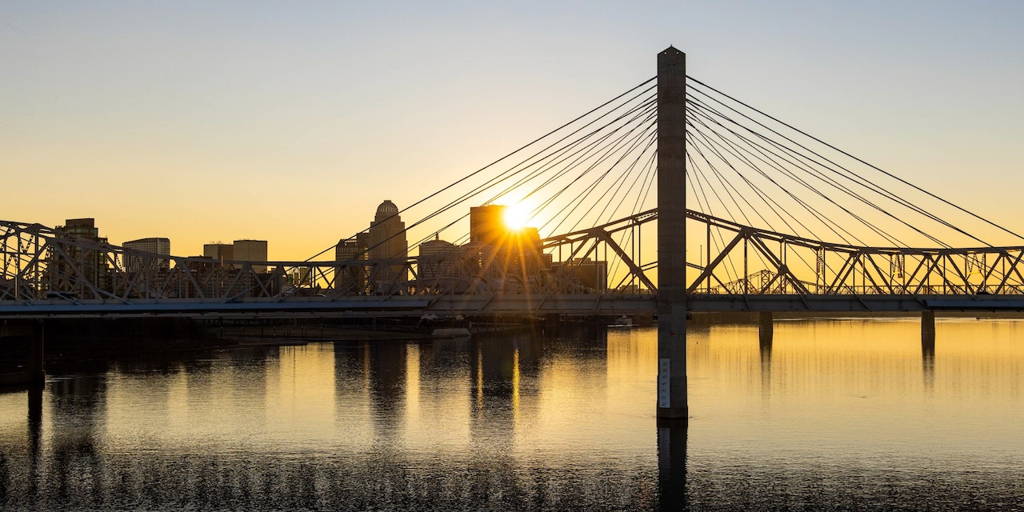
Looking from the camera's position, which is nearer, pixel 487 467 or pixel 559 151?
pixel 487 467

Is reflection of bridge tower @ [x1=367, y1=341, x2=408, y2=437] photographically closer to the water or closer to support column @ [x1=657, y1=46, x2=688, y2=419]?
the water

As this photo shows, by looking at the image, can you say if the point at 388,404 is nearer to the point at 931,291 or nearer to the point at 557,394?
the point at 557,394

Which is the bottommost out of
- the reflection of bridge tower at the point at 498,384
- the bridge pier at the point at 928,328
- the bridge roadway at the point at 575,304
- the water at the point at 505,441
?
the reflection of bridge tower at the point at 498,384

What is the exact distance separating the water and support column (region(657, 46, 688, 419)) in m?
4.33

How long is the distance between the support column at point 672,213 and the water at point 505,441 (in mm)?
4334

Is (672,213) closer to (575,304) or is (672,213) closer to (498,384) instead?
(575,304)

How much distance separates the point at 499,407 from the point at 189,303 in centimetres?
2773

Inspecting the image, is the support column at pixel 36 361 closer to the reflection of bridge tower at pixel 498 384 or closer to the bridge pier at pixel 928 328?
the reflection of bridge tower at pixel 498 384

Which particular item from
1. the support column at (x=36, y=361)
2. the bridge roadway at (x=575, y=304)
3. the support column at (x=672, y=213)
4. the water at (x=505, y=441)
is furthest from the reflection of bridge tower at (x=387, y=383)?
the support column at (x=36, y=361)

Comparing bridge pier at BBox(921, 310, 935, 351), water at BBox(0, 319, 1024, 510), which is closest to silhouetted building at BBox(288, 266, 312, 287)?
water at BBox(0, 319, 1024, 510)

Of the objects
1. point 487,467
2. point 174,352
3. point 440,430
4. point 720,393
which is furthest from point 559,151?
point 174,352

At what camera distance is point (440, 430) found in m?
80.1

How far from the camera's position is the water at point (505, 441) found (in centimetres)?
5675

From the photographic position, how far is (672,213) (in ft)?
266
